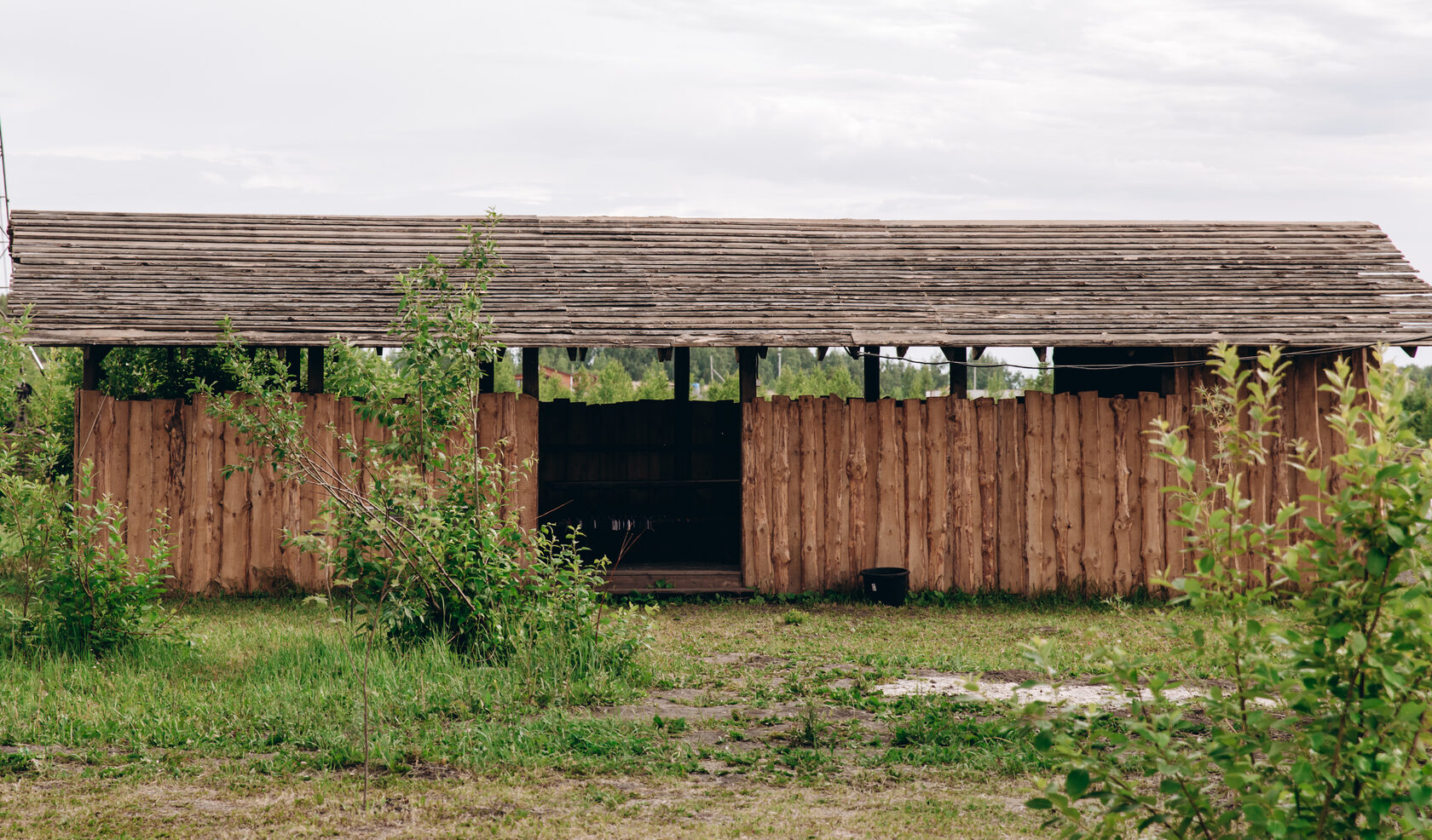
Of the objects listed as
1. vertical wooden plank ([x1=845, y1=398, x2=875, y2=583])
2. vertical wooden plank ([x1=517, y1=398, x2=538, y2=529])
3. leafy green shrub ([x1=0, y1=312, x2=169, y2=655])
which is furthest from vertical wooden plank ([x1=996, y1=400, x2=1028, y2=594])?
leafy green shrub ([x1=0, y1=312, x2=169, y2=655])

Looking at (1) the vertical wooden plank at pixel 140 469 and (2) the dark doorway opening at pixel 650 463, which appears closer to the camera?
(1) the vertical wooden plank at pixel 140 469

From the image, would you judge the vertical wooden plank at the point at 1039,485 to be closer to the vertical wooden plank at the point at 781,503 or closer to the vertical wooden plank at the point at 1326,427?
the vertical wooden plank at the point at 781,503

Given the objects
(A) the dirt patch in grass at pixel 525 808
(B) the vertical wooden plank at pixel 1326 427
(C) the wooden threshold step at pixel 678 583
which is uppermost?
(B) the vertical wooden plank at pixel 1326 427

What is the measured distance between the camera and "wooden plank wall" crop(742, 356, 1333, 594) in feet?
40.0

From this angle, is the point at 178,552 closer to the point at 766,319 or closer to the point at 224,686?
the point at 224,686

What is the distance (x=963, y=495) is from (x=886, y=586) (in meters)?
1.34

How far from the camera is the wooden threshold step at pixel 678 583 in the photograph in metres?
12.2

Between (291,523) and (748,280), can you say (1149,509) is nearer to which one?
(748,280)

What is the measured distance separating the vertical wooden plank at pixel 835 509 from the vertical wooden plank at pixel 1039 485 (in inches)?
76.3

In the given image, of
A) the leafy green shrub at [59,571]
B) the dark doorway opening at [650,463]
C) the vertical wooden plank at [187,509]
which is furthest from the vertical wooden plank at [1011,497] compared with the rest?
the vertical wooden plank at [187,509]

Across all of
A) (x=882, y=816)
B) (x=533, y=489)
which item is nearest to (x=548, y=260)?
(x=533, y=489)

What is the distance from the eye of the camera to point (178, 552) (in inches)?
457

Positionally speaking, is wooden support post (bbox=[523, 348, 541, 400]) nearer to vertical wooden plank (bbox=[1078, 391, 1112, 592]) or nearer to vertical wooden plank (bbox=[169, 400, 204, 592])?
vertical wooden plank (bbox=[169, 400, 204, 592])

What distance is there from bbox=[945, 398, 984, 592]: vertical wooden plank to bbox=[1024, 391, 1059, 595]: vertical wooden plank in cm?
55
